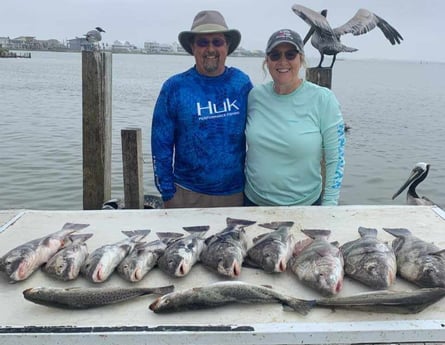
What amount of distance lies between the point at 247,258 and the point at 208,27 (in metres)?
2.07

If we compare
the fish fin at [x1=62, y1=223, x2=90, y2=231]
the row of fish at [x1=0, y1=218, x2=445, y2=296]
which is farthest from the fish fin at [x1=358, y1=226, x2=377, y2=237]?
the fish fin at [x1=62, y1=223, x2=90, y2=231]

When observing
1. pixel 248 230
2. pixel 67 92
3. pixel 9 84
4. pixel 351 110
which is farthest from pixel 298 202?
pixel 9 84

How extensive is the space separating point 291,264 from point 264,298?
453 millimetres

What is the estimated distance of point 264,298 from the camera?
245cm

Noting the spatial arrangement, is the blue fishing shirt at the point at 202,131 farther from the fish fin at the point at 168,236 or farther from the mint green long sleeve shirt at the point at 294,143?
the fish fin at the point at 168,236

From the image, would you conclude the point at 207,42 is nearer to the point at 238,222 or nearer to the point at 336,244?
the point at 238,222

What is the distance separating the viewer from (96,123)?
5.66m

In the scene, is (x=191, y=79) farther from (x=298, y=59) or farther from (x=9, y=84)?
(x=9, y=84)

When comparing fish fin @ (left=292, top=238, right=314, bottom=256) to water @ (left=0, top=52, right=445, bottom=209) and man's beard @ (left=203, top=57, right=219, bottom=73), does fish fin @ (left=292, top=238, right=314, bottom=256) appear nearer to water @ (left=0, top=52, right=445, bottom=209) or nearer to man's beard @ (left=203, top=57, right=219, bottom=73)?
man's beard @ (left=203, top=57, right=219, bottom=73)

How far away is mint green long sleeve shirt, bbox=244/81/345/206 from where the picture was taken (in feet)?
12.2

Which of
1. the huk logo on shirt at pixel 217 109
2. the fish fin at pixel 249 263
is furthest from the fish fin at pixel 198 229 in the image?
the huk logo on shirt at pixel 217 109

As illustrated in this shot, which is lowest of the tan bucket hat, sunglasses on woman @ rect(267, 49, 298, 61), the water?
the water

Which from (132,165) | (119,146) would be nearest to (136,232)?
(132,165)

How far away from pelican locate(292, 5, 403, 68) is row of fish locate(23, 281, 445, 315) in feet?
19.1
